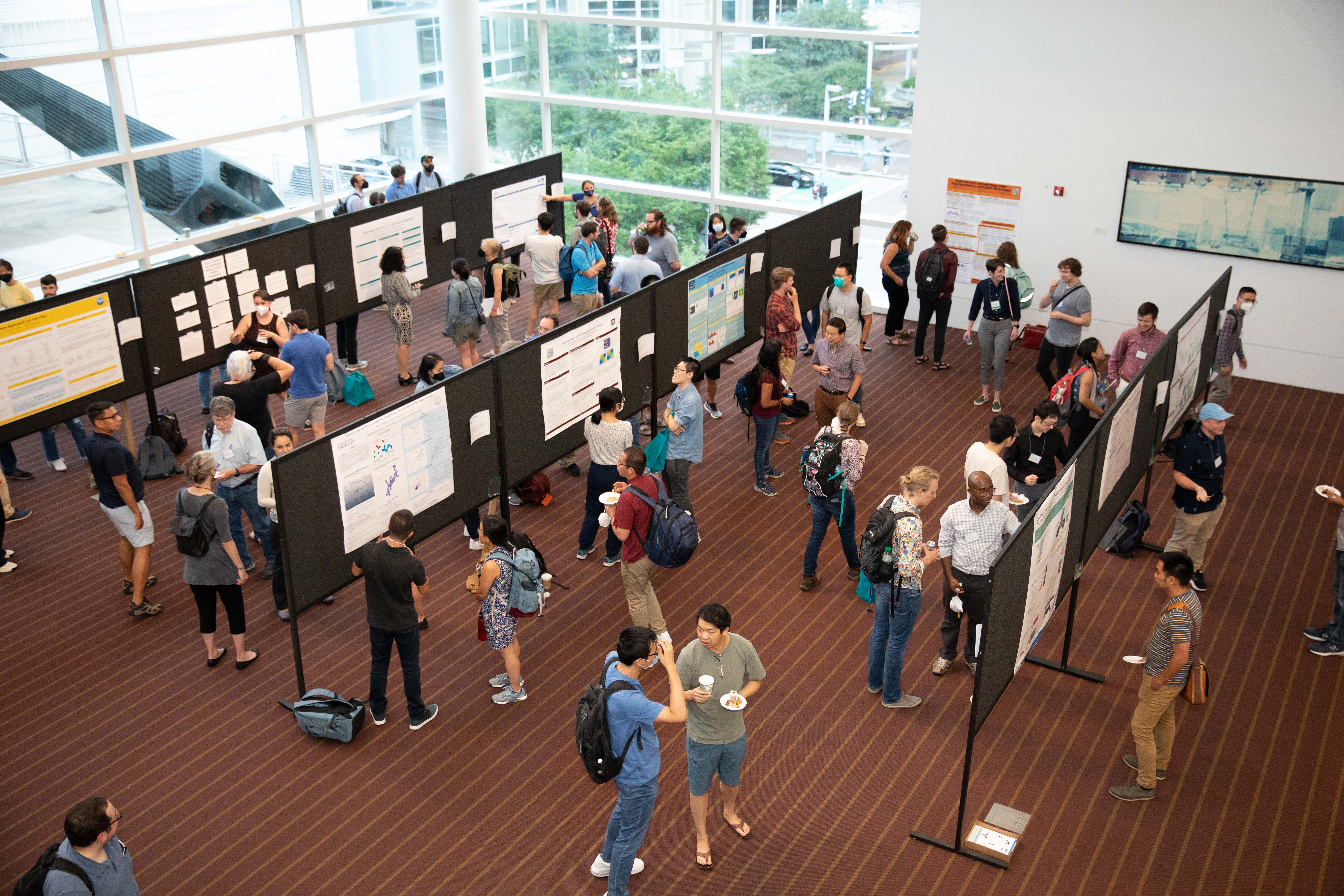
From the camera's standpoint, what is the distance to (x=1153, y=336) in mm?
8961

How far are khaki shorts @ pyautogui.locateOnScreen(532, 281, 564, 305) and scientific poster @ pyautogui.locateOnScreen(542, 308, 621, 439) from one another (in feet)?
12.7

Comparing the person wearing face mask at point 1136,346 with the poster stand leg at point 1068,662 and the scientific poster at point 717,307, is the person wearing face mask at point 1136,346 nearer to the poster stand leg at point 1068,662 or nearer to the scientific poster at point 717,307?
the poster stand leg at point 1068,662

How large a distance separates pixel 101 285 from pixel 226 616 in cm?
307

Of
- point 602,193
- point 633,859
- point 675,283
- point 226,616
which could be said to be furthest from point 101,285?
point 602,193

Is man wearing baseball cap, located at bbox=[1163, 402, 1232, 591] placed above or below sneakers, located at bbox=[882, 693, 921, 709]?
above

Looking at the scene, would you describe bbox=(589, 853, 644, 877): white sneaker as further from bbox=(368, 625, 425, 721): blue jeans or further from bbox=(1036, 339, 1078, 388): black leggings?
bbox=(1036, 339, 1078, 388): black leggings

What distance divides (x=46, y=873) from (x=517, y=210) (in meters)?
10.1

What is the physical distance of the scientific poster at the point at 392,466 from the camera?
649 cm

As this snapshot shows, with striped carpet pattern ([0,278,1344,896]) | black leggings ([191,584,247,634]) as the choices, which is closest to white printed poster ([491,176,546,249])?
striped carpet pattern ([0,278,1344,896])

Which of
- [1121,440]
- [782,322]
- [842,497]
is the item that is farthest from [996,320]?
[842,497]

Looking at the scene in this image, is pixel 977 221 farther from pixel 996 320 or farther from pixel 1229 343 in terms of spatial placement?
pixel 1229 343

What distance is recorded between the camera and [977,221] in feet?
41.1

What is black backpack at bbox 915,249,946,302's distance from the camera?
1145cm

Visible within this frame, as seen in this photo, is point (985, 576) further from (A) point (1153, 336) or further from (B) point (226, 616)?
(B) point (226, 616)
